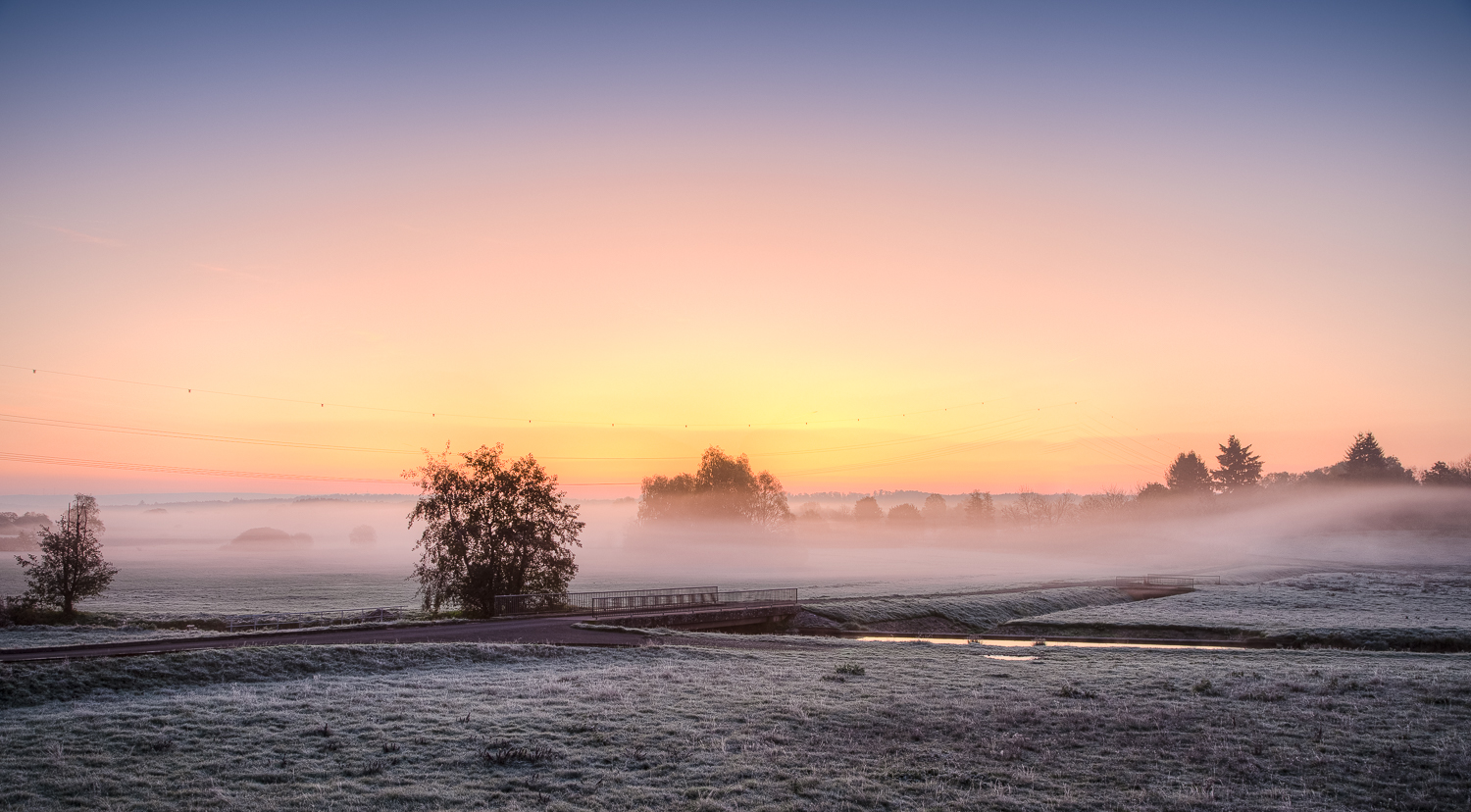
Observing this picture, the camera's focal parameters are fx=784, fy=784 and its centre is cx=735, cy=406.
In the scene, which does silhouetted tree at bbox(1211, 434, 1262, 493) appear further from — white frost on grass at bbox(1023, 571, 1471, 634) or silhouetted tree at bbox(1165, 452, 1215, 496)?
white frost on grass at bbox(1023, 571, 1471, 634)

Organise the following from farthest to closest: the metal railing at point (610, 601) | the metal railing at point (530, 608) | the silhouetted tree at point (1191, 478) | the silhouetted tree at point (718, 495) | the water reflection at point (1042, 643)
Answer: the silhouetted tree at point (1191, 478)
the silhouetted tree at point (718, 495)
the metal railing at point (610, 601)
the metal railing at point (530, 608)
the water reflection at point (1042, 643)

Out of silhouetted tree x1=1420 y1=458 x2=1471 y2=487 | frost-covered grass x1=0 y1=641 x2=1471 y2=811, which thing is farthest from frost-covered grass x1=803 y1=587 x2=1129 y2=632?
silhouetted tree x1=1420 y1=458 x2=1471 y2=487

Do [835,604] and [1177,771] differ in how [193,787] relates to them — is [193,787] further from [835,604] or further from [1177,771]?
[835,604]

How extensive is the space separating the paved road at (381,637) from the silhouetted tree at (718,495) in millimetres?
79276

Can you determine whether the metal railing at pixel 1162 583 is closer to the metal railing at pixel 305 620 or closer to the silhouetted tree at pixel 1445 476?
the metal railing at pixel 305 620

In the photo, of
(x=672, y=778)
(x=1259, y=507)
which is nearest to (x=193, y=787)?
(x=672, y=778)

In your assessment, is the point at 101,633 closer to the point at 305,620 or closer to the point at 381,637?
the point at 305,620

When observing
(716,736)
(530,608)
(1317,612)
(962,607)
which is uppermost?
(716,736)

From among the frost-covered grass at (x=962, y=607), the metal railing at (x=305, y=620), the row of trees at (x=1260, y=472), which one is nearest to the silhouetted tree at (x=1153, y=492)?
the row of trees at (x=1260, y=472)

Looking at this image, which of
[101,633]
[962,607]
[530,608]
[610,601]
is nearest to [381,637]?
[530,608]

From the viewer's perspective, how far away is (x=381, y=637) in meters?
34.4

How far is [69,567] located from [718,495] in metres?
84.5

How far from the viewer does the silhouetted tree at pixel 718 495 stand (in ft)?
410

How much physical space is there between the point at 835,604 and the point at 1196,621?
2385 cm
